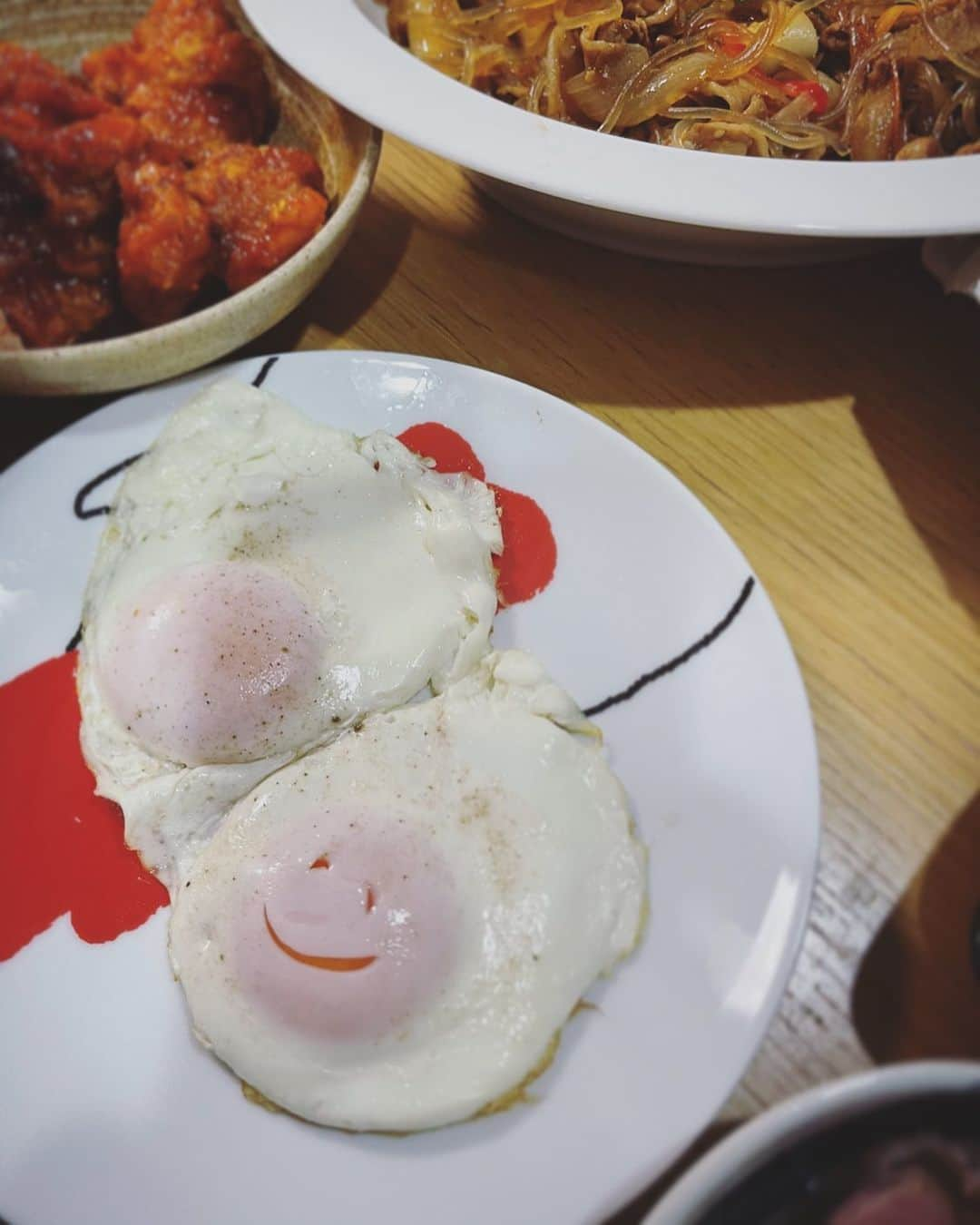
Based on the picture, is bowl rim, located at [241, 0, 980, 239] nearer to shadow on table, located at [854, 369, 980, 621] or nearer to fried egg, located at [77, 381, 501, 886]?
shadow on table, located at [854, 369, 980, 621]

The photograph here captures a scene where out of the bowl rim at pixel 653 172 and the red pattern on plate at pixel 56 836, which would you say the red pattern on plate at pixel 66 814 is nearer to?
the red pattern on plate at pixel 56 836

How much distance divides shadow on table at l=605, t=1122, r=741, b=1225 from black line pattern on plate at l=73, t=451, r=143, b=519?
54.0 inches

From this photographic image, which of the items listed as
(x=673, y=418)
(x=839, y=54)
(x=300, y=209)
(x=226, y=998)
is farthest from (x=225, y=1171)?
(x=839, y=54)

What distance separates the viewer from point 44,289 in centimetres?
183

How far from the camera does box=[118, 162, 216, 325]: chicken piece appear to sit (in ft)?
5.80

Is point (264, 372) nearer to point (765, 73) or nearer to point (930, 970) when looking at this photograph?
point (765, 73)

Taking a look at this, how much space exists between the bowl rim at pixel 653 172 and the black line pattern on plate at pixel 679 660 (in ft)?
2.07

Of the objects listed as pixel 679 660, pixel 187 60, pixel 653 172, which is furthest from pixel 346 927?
pixel 187 60

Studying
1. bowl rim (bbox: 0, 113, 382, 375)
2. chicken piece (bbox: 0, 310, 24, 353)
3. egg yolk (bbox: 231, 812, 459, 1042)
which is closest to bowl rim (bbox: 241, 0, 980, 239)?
bowl rim (bbox: 0, 113, 382, 375)

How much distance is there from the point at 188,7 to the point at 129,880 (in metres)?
1.95

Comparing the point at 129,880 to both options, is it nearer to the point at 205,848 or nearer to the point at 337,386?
the point at 205,848

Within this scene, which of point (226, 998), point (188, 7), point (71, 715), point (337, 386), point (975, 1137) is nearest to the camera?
point (975, 1137)

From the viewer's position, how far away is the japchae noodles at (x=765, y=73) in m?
1.74

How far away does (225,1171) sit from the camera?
111 centimetres
